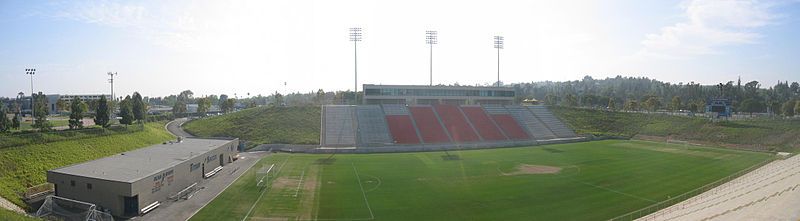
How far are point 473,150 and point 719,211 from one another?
33380 mm

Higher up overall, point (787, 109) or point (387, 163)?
point (787, 109)

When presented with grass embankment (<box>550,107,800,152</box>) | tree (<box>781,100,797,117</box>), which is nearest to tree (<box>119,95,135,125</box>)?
grass embankment (<box>550,107,800,152</box>)

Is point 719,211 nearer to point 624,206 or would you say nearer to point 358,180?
point 624,206

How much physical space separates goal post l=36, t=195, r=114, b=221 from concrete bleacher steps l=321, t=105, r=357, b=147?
3216 cm

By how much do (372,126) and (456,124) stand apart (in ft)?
43.7

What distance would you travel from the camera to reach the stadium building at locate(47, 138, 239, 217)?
998 inches

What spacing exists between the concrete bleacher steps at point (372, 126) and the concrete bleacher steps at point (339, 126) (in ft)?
3.42

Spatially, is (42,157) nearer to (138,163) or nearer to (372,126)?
(138,163)

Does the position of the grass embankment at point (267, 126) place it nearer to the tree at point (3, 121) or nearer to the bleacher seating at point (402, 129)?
the bleacher seating at point (402, 129)

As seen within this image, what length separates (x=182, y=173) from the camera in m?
31.7

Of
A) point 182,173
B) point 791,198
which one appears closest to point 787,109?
point 791,198

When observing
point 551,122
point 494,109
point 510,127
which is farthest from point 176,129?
point 551,122

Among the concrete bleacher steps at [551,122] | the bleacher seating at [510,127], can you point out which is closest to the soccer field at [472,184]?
the bleacher seating at [510,127]

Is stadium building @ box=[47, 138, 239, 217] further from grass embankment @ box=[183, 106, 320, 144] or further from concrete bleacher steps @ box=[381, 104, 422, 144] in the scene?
concrete bleacher steps @ box=[381, 104, 422, 144]
